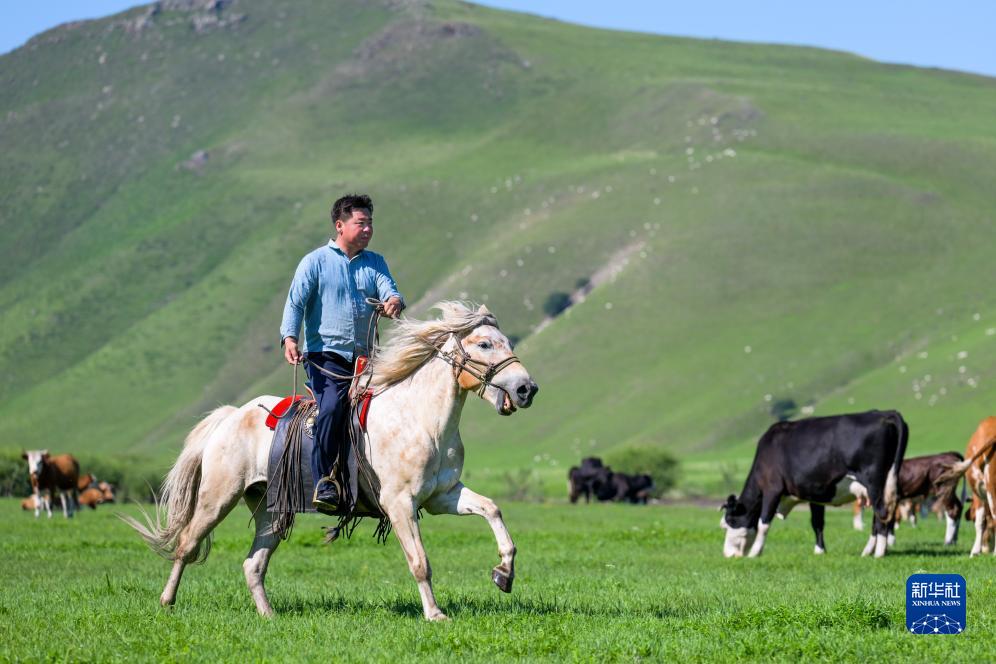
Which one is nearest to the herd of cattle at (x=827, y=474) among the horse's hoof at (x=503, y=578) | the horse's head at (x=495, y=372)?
the horse's head at (x=495, y=372)

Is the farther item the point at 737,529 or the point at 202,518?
the point at 737,529

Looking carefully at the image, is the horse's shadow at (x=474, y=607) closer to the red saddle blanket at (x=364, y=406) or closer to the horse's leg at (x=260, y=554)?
the horse's leg at (x=260, y=554)

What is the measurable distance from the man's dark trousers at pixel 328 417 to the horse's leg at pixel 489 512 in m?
1.01

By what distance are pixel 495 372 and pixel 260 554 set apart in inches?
124

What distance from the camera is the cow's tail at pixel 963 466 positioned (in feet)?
69.4

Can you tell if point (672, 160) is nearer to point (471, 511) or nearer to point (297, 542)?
point (297, 542)

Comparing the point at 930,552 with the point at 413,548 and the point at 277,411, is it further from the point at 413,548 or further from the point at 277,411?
the point at 277,411

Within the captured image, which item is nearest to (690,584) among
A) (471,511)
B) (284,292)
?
(471,511)

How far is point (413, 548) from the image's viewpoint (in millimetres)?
12945

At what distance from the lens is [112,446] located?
157 m

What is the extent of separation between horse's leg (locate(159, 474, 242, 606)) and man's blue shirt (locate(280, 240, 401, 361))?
1.63 m

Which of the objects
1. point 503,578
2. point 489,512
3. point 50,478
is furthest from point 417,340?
point 50,478

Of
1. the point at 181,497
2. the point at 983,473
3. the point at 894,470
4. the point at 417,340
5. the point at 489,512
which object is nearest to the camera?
the point at 489,512

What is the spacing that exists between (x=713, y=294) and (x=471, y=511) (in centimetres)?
13325
